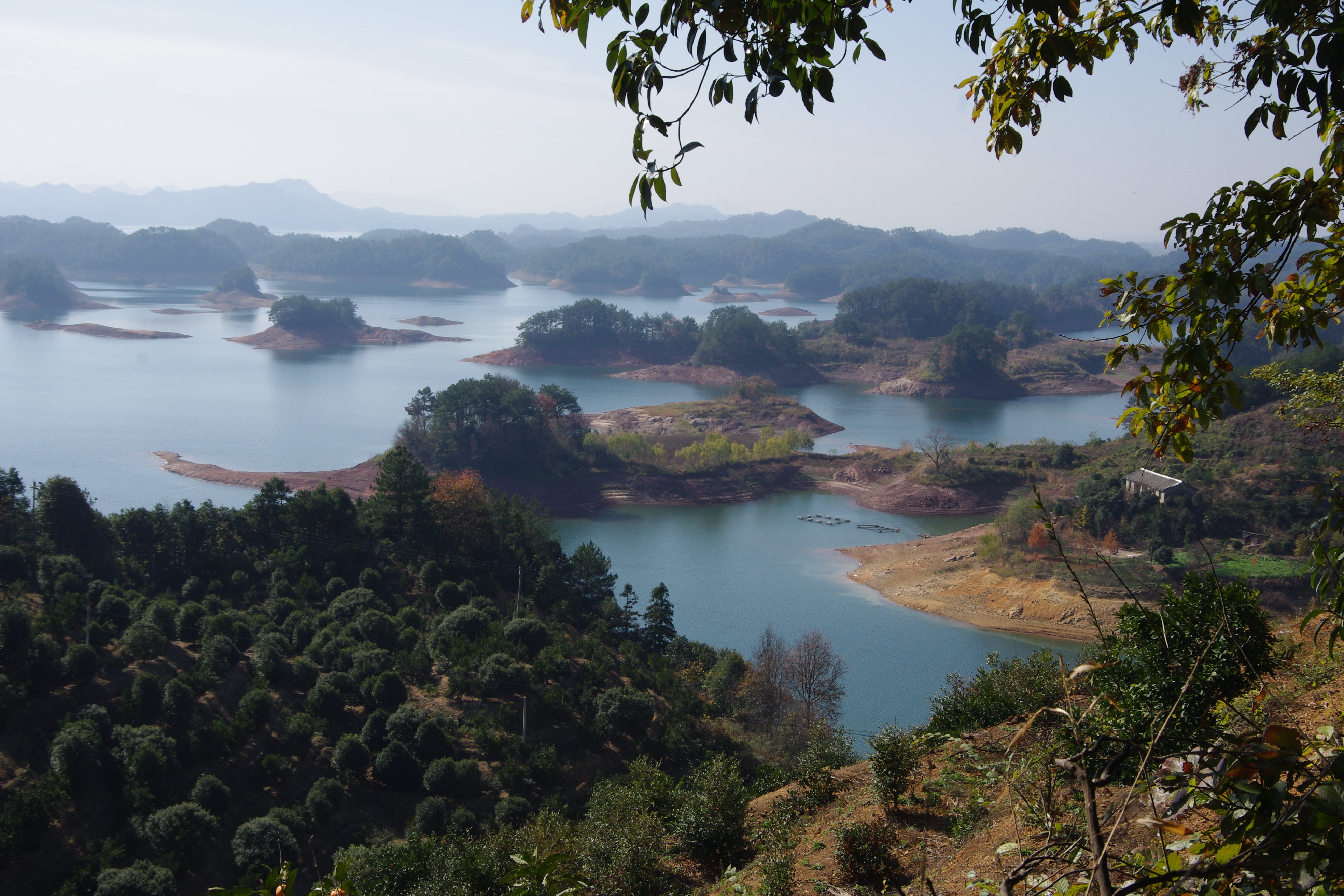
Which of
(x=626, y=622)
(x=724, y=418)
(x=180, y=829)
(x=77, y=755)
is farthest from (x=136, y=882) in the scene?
(x=724, y=418)

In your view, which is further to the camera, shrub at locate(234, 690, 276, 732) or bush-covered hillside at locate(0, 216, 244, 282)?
bush-covered hillside at locate(0, 216, 244, 282)

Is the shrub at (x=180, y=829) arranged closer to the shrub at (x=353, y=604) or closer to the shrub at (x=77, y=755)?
the shrub at (x=77, y=755)

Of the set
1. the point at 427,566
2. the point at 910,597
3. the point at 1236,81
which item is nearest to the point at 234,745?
the point at 427,566

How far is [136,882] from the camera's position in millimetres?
6930

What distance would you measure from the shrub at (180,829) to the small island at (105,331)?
5054cm

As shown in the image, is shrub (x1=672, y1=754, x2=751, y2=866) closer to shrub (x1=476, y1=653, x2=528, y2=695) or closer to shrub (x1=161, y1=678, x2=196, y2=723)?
shrub (x1=476, y1=653, x2=528, y2=695)

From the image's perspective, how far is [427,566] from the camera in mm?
14078

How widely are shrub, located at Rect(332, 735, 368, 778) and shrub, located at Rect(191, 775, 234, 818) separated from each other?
1.08 meters

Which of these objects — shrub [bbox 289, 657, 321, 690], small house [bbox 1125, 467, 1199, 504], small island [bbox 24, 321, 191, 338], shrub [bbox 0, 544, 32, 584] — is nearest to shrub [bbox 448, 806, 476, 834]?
shrub [bbox 289, 657, 321, 690]

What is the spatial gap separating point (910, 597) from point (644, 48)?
17958 millimetres

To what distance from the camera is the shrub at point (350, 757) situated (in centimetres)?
920

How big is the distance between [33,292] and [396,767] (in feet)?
209

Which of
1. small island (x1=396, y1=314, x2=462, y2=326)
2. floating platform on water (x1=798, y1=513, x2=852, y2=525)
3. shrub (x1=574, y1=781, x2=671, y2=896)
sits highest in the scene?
small island (x1=396, y1=314, x2=462, y2=326)

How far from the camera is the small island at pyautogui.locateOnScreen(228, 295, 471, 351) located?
50094 millimetres
